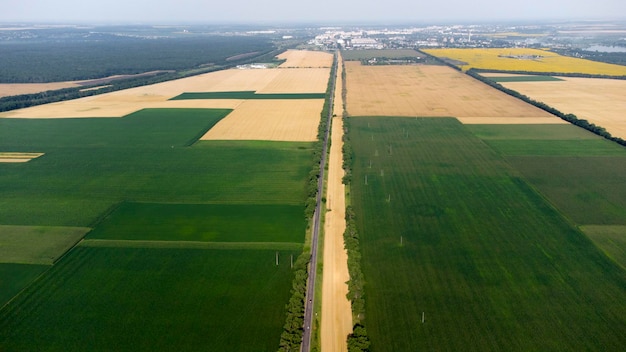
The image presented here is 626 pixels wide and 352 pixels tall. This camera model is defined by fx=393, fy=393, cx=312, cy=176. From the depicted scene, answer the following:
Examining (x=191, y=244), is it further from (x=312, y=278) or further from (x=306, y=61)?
(x=306, y=61)

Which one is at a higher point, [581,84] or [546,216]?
[581,84]

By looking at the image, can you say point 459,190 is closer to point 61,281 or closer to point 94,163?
point 61,281

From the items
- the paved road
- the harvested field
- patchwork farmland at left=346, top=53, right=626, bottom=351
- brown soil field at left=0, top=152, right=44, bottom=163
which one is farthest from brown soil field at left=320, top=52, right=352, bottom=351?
brown soil field at left=0, top=152, right=44, bottom=163

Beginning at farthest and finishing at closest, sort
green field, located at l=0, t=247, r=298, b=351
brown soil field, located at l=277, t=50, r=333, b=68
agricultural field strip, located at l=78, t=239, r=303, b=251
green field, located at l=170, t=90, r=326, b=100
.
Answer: brown soil field, located at l=277, t=50, r=333, b=68, green field, located at l=170, t=90, r=326, b=100, agricultural field strip, located at l=78, t=239, r=303, b=251, green field, located at l=0, t=247, r=298, b=351

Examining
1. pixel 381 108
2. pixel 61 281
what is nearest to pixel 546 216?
pixel 61 281

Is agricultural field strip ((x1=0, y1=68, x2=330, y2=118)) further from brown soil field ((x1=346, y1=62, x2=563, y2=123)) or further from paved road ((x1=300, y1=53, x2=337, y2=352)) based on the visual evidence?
paved road ((x1=300, y1=53, x2=337, y2=352))
